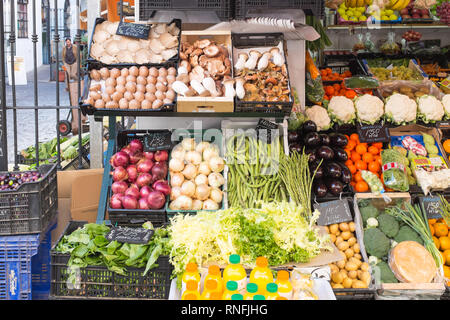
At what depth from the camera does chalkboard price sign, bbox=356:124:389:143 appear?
390cm

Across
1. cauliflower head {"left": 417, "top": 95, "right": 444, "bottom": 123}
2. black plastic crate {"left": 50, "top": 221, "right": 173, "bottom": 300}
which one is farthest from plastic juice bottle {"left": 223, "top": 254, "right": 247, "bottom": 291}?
cauliflower head {"left": 417, "top": 95, "right": 444, "bottom": 123}

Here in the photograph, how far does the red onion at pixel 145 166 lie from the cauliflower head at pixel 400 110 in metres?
2.07

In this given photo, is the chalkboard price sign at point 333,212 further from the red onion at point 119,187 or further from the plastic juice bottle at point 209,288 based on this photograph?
the plastic juice bottle at point 209,288

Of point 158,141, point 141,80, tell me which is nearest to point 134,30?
point 141,80

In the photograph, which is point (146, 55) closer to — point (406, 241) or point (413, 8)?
point (406, 241)

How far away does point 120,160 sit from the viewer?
343 cm

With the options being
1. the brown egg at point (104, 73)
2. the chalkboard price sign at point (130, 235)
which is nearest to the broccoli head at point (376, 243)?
the chalkboard price sign at point (130, 235)

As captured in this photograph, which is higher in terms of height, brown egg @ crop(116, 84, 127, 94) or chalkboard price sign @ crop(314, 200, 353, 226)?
brown egg @ crop(116, 84, 127, 94)

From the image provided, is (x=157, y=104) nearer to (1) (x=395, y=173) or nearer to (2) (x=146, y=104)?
(2) (x=146, y=104)

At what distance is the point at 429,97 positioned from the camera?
163 inches

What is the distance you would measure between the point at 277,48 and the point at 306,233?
162 cm

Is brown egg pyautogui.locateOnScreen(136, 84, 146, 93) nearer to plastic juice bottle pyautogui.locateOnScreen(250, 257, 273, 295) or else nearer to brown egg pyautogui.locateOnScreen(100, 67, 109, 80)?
brown egg pyautogui.locateOnScreen(100, 67, 109, 80)

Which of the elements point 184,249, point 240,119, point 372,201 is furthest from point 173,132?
point 372,201

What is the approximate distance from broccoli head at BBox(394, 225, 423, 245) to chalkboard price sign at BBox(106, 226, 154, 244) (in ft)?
5.64
